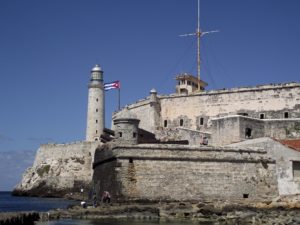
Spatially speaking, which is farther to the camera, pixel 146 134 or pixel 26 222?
pixel 146 134

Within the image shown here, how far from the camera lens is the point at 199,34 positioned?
45.9m

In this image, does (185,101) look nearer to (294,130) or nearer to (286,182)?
(294,130)

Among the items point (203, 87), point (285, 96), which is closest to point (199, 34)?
point (203, 87)

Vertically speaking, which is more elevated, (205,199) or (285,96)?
(285,96)

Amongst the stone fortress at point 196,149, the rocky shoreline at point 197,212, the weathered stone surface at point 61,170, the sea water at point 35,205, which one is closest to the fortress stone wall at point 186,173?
the stone fortress at point 196,149

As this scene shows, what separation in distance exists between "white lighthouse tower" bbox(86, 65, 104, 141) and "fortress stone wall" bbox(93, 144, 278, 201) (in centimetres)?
2059

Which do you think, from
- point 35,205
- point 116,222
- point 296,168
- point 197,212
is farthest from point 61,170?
point 116,222

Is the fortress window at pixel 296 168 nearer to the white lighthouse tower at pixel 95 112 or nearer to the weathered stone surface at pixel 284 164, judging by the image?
the weathered stone surface at pixel 284 164

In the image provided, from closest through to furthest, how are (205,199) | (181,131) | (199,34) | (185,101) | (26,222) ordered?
(26,222)
(205,199)
(181,131)
(185,101)
(199,34)

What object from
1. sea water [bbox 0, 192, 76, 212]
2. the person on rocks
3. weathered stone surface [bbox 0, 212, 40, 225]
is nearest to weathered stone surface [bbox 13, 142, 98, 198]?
sea water [bbox 0, 192, 76, 212]

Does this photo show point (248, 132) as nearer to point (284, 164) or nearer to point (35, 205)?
point (284, 164)

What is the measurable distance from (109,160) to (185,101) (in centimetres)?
1427

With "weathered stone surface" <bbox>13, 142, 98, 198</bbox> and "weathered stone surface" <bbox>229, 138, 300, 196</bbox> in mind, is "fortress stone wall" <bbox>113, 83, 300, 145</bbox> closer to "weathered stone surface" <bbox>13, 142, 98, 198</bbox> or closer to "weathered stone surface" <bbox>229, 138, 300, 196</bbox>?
"weathered stone surface" <bbox>229, 138, 300, 196</bbox>

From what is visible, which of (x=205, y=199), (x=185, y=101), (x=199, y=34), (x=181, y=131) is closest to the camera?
(x=205, y=199)
